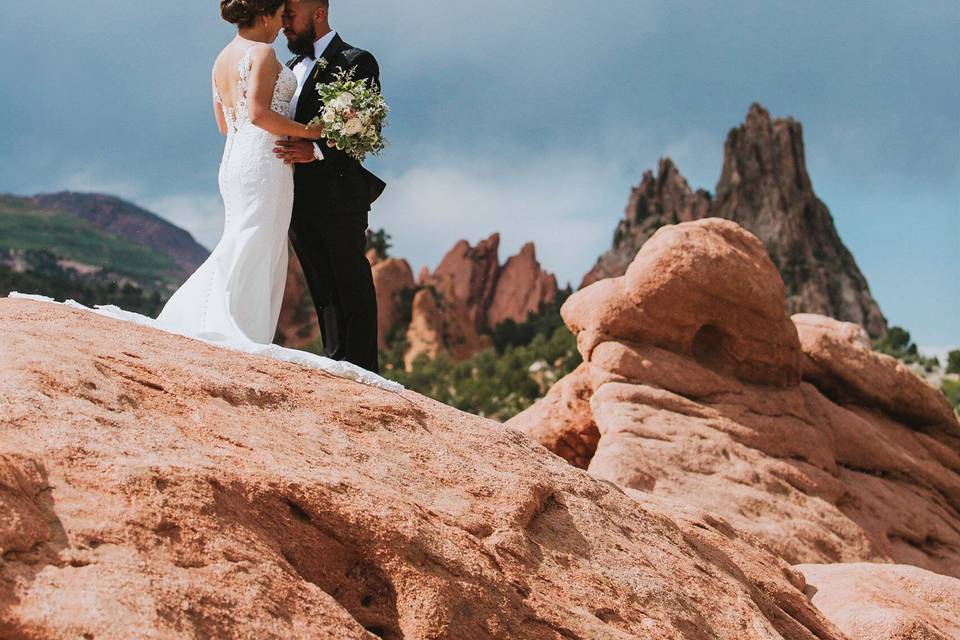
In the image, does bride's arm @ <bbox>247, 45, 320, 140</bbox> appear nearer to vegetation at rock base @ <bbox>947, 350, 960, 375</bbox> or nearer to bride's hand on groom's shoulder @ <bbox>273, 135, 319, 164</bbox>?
bride's hand on groom's shoulder @ <bbox>273, 135, 319, 164</bbox>

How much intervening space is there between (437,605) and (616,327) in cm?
905

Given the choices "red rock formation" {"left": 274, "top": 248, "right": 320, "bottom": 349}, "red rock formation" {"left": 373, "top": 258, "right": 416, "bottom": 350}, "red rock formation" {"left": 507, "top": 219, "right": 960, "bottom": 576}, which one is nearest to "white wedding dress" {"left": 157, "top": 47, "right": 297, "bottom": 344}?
"red rock formation" {"left": 507, "top": 219, "right": 960, "bottom": 576}

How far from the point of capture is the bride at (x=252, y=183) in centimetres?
802

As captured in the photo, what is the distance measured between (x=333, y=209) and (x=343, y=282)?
55cm

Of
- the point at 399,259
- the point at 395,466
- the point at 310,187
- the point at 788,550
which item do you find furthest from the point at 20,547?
the point at 399,259

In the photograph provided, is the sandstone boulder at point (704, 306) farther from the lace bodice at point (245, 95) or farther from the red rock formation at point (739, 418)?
the lace bodice at point (245, 95)

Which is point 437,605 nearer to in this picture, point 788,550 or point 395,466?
point 395,466

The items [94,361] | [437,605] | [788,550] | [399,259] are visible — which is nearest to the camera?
[437,605]

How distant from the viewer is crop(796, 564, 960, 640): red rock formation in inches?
306

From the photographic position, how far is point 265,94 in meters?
8.20

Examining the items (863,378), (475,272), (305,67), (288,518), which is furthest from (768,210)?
(288,518)

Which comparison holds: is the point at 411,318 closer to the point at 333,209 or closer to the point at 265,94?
the point at 333,209

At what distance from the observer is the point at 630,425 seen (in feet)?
40.9

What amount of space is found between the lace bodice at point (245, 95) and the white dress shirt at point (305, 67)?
0.41 feet
